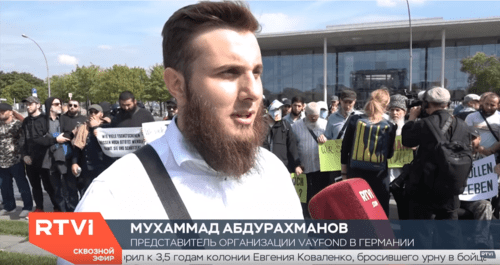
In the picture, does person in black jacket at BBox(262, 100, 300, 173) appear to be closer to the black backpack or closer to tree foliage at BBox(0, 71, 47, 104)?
the black backpack

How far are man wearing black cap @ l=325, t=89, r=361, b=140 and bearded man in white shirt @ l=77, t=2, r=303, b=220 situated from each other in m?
4.65

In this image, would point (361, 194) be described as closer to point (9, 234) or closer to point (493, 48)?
point (9, 234)

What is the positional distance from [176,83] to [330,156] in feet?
16.2

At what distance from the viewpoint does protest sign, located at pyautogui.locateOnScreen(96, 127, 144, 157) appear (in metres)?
5.21

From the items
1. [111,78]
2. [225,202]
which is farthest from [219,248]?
[111,78]

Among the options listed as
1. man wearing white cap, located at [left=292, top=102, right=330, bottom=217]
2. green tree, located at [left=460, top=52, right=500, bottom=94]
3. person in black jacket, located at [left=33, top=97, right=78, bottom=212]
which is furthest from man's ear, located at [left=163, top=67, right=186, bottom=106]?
green tree, located at [left=460, top=52, right=500, bottom=94]

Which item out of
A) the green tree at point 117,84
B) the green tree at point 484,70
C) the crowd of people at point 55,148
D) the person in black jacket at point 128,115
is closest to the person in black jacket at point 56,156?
the crowd of people at point 55,148

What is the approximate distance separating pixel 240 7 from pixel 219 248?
0.78 meters

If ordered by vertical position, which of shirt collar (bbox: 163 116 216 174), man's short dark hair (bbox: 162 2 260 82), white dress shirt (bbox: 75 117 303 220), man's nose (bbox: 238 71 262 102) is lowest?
white dress shirt (bbox: 75 117 303 220)

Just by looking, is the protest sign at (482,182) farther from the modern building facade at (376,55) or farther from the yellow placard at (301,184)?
the modern building facade at (376,55)

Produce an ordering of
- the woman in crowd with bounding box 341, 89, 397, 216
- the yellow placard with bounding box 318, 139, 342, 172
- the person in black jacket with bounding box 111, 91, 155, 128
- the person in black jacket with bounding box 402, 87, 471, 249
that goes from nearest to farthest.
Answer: the person in black jacket with bounding box 402, 87, 471, 249 < the woman in crowd with bounding box 341, 89, 397, 216 < the person in black jacket with bounding box 111, 91, 155, 128 < the yellow placard with bounding box 318, 139, 342, 172

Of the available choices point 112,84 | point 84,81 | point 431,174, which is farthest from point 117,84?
point 431,174

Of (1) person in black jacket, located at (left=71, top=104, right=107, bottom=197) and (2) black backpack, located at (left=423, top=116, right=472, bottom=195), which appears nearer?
(2) black backpack, located at (left=423, top=116, right=472, bottom=195)

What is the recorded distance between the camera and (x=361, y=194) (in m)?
1.43
